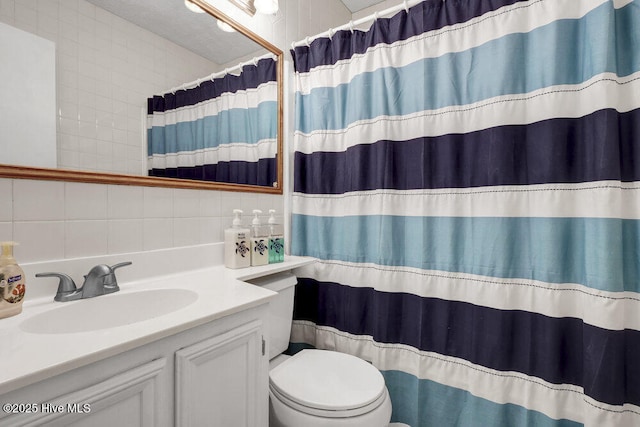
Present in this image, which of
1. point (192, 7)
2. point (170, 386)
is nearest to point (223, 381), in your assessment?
point (170, 386)

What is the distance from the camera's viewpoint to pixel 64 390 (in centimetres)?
50

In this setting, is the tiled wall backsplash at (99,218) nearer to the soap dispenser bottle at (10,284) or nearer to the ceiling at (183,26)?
the soap dispenser bottle at (10,284)

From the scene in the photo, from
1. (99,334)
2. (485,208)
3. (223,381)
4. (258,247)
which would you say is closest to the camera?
(99,334)

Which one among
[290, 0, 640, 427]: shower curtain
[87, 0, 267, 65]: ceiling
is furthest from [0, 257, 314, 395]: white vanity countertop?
[87, 0, 267, 65]: ceiling

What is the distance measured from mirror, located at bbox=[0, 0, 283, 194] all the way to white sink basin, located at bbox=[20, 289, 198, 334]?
1.21ft

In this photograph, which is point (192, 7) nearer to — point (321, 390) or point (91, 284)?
point (91, 284)

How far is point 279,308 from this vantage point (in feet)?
4.26

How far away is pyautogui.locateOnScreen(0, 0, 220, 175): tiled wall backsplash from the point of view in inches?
32.4

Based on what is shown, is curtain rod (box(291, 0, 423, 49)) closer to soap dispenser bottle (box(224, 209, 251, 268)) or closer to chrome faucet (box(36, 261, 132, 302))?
soap dispenser bottle (box(224, 209, 251, 268))

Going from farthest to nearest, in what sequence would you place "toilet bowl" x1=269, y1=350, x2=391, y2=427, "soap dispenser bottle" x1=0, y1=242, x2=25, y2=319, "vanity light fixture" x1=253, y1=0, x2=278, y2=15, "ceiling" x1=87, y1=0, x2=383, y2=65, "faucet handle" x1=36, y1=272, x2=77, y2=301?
1. "vanity light fixture" x1=253, y1=0, x2=278, y2=15
2. "ceiling" x1=87, y1=0, x2=383, y2=65
3. "toilet bowl" x1=269, y1=350, x2=391, y2=427
4. "faucet handle" x1=36, y1=272, x2=77, y2=301
5. "soap dispenser bottle" x1=0, y1=242, x2=25, y2=319

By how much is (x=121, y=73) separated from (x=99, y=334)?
2.77ft

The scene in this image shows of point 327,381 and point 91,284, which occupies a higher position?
point 91,284

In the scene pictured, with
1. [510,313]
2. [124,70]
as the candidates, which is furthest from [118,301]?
[510,313]

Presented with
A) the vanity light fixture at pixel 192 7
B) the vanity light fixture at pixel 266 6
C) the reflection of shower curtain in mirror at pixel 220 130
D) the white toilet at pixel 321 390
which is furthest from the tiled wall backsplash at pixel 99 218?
the vanity light fixture at pixel 266 6
